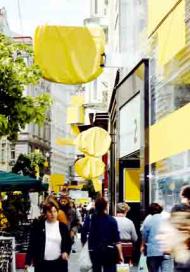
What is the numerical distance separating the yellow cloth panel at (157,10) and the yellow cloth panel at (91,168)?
57.7 ft

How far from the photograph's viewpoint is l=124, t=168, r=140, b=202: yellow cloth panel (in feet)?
76.1

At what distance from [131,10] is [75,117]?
33890 millimetres

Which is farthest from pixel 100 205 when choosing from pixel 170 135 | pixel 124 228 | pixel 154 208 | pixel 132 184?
pixel 132 184

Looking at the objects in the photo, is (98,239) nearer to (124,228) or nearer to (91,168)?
(124,228)

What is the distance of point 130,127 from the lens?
2066 cm

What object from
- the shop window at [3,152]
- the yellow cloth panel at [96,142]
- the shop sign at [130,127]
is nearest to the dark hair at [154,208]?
the shop sign at [130,127]

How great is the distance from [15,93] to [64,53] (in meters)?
9.73

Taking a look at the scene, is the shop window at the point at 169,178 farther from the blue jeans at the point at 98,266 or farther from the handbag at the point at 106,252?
the blue jeans at the point at 98,266

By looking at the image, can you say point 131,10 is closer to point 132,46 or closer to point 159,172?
point 132,46

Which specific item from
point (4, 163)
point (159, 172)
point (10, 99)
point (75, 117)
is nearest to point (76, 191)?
point (4, 163)

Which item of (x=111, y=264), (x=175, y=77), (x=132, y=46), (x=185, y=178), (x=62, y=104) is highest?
(x=62, y=104)

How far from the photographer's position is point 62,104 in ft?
462

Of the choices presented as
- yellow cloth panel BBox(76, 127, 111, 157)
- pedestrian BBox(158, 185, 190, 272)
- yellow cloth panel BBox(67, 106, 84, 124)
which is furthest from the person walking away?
yellow cloth panel BBox(67, 106, 84, 124)

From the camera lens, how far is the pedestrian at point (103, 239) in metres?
11.9
